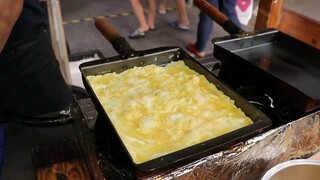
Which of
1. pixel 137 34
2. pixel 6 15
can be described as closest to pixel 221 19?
pixel 6 15

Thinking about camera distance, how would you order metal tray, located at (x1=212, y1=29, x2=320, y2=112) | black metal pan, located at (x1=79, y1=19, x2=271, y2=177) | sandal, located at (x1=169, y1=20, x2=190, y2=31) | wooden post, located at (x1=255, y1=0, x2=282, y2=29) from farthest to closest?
sandal, located at (x1=169, y1=20, x2=190, y2=31)
wooden post, located at (x1=255, y1=0, x2=282, y2=29)
metal tray, located at (x1=212, y1=29, x2=320, y2=112)
black metal pan, located at (x1=79, y1=19, x2=271, y2=177)

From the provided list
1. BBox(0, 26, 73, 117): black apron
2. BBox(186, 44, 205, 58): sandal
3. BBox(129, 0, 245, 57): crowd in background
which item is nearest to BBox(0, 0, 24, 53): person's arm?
BBox(0, 26, 73, 117): black apron

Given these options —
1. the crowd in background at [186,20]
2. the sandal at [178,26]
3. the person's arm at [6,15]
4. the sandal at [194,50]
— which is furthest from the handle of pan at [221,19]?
the sandal at [178,26]

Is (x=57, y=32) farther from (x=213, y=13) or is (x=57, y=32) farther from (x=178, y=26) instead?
(x=178, y=26)

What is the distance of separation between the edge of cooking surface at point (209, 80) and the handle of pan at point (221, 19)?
0.25m

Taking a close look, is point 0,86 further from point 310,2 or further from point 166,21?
point 166,21

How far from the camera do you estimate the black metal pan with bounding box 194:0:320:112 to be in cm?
97

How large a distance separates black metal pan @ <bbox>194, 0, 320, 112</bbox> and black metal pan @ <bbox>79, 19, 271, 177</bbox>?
5.6 inches

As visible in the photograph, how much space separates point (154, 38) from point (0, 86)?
222 centimetres

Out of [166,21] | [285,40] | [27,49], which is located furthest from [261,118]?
[166,21]

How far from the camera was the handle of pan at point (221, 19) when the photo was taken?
1189 mm

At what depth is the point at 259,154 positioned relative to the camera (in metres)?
0.84

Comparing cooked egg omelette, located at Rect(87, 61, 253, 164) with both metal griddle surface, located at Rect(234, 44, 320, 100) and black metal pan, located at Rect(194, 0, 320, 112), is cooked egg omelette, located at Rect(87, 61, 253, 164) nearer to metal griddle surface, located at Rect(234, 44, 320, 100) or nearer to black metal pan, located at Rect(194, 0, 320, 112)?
black metal pan, located at Rect(194, 0, 320, 112)

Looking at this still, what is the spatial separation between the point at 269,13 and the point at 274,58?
11.6 inches
